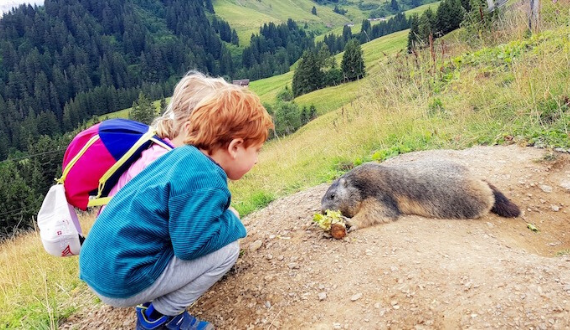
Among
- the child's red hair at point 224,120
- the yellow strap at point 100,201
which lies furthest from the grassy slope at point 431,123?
the child's red hair at point 224,120

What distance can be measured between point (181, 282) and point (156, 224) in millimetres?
518

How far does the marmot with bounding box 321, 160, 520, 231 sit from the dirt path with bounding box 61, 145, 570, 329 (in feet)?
0.51

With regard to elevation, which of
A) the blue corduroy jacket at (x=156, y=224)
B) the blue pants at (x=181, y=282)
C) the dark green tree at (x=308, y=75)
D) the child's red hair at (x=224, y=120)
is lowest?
the dark green tree at (x=308, y=75)

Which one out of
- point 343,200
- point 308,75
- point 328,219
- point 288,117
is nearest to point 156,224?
point 328,219

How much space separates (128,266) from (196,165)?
2.43ft

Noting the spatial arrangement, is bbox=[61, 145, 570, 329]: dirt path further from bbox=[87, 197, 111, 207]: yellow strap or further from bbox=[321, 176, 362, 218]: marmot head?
bbox=[87, 197, 111, 207]: yellow strap

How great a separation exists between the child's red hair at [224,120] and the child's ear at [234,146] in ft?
0.09

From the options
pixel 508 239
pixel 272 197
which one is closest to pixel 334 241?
pixel 508 239

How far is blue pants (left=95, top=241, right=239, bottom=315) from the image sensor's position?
2.53 meters

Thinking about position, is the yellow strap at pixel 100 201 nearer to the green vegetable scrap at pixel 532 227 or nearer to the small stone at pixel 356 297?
the small stone at pixel 356 297

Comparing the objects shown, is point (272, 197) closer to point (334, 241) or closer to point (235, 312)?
point (334, 241)

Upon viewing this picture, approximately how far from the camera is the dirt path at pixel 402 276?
2763 millimetres

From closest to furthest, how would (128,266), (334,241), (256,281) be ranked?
(128,266) → (256,281) → (334,241)

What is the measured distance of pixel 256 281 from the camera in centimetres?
351
